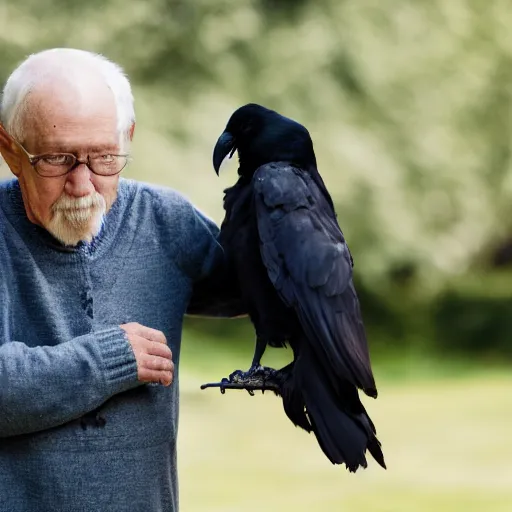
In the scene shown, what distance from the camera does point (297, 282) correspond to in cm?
180

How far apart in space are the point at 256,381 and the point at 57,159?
0.55 meters

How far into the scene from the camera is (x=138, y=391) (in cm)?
186

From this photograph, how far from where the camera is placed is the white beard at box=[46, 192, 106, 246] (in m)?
1.73

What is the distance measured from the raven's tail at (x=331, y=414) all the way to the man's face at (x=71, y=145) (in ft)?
1.49

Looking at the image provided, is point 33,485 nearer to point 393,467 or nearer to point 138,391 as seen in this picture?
point 138,391

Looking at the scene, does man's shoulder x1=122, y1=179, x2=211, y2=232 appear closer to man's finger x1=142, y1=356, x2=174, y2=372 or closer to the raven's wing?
the raven's wing

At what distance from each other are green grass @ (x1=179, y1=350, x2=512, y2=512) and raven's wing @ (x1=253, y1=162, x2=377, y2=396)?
13.9ft

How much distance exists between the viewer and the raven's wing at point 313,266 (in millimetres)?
1723

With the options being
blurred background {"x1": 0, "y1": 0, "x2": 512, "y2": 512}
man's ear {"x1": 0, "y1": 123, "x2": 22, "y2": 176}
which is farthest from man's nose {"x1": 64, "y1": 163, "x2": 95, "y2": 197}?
blurred background {"x1": 0, "y1": 0, "x2": 512, "y2": 512}

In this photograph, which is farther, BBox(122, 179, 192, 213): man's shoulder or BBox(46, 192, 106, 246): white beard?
BBox(122, 179, 192, 213): man's shoulder

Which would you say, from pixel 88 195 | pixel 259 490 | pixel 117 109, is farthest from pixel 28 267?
pixel 259 490

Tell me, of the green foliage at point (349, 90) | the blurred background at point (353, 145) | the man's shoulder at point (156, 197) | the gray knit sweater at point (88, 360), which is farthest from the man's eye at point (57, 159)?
the green foliage at point (349, 90)

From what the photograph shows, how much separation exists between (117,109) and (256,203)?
314 millimetres

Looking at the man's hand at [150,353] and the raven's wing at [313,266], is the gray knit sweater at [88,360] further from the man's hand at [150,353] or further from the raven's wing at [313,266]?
the raven's wing at [313,266]
